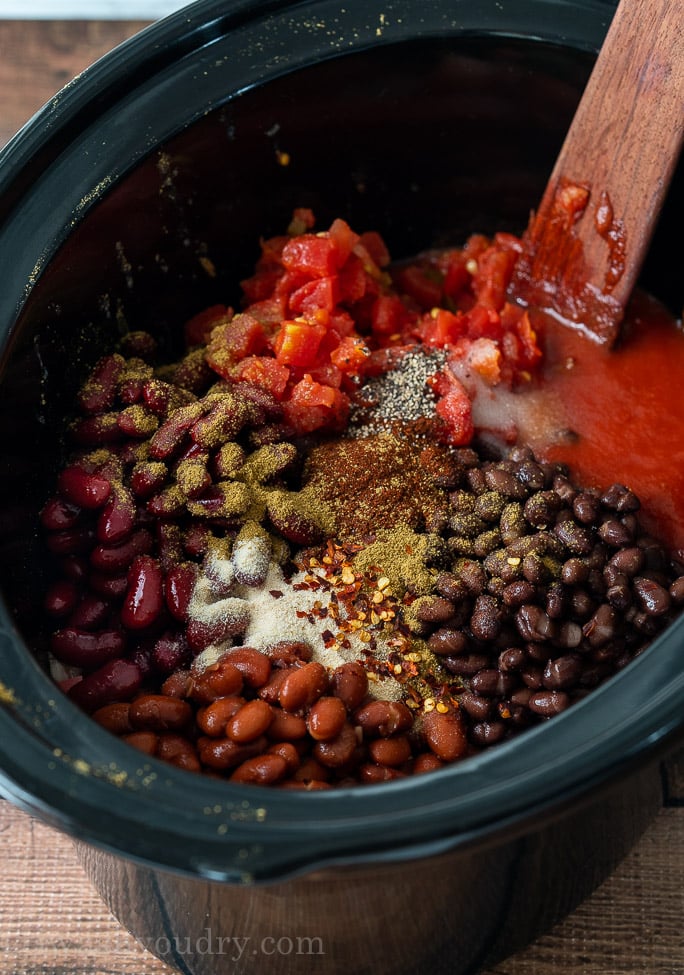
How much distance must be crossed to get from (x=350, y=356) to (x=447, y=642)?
0.67 meters

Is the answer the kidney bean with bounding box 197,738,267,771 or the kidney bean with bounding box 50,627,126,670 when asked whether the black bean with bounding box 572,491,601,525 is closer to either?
the kidney bean with bounding box 197,738,267,771

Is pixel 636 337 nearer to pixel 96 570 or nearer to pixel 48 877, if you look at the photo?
pixel 96 570

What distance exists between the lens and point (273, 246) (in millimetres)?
2314

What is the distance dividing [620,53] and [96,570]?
56.7 inches

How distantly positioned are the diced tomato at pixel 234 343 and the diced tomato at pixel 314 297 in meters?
0.11

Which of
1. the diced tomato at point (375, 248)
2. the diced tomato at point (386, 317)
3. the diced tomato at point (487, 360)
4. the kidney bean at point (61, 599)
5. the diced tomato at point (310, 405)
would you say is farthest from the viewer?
the diced tomato at point (375, 248)

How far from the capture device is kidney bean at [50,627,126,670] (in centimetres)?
175

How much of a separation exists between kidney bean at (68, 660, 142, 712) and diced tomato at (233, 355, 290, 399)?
0.65 m

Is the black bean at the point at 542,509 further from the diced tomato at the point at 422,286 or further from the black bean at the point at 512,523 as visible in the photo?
the diced tomato at the point at 422,286

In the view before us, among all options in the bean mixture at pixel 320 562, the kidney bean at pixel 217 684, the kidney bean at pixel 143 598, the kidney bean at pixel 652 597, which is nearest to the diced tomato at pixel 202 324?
the bean mixture at pixel 320 562

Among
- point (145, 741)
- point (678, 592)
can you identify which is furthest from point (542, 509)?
point (145, 741)

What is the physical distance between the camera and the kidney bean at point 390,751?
1.61m

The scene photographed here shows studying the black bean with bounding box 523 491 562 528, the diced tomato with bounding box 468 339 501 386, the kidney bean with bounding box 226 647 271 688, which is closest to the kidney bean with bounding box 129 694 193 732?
the kidney bean with bounding box 226 647 271 688

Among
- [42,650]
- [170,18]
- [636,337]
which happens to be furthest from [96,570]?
[636,337]
